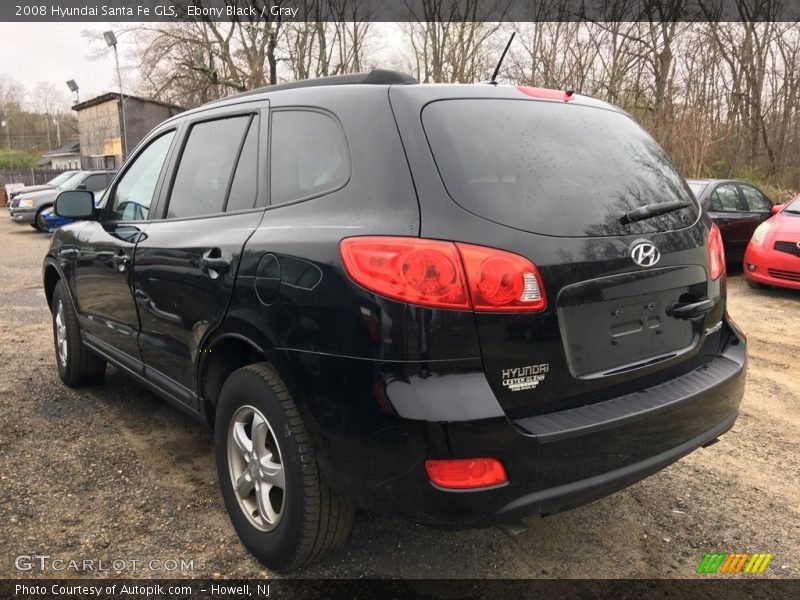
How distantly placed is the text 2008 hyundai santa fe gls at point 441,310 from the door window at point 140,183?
2.55ft

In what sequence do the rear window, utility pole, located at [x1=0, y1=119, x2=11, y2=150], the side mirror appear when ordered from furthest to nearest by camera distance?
1. utility pole, located at [x1=0, y1=119, x2=11, y2=150]
2. the side mirror
3. the rear window

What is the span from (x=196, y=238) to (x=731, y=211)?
872 centimetres

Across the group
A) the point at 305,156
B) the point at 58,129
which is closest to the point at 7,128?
the point at 58,129

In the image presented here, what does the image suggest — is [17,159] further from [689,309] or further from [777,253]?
[689,309]

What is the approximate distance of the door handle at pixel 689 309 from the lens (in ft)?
7.38

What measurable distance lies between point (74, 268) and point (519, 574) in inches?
128

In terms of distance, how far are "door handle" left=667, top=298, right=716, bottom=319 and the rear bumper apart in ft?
1.13

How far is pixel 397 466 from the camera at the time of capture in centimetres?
185

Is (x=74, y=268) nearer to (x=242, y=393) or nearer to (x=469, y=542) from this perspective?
(x=242, y=393)

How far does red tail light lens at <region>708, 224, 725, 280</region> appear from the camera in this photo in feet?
7.98

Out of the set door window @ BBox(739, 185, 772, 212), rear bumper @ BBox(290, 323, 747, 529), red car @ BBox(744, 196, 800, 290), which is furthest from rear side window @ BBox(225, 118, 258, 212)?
door window @ BBox(739, 185, 772, 212)

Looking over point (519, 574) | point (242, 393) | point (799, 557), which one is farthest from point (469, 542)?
point (799, 557)

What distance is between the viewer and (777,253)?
297 inches

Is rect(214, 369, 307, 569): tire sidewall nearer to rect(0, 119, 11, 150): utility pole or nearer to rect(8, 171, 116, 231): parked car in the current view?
rect(8, 171, 116, 231): parked car
